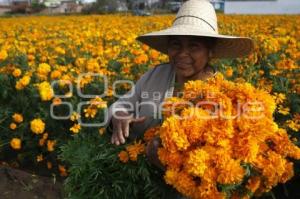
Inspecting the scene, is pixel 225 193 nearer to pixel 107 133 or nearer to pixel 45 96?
pixel 107 133

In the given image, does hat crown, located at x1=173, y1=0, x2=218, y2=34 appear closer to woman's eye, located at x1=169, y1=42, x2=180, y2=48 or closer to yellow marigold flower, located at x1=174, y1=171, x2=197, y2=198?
woman's eye, located at x1=169, y1=42, x2=180, y2=48

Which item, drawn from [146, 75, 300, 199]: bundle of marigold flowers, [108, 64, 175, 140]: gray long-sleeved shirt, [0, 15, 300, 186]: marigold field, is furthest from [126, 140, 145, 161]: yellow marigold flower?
[0, 15, 300, 186]: marigold field

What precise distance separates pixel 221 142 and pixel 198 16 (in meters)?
0.91

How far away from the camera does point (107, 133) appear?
2375mm

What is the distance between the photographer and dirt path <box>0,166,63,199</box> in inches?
141

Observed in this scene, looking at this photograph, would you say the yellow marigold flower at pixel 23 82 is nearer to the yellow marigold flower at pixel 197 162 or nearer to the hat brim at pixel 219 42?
the hat brim at pixel 219 42

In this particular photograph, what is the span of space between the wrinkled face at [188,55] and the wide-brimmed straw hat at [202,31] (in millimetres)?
63

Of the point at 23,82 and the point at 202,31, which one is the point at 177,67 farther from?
the point at 23,82

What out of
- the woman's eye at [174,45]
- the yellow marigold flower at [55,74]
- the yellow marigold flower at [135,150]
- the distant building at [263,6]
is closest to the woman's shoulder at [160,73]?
the woman's eye at [174,45]

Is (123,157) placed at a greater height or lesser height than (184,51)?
lesser

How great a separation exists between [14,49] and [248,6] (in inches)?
1206

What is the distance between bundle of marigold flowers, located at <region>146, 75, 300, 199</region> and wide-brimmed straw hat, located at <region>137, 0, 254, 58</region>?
489mm

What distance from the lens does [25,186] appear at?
368cm

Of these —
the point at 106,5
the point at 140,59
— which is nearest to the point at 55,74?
the point at 140,59
